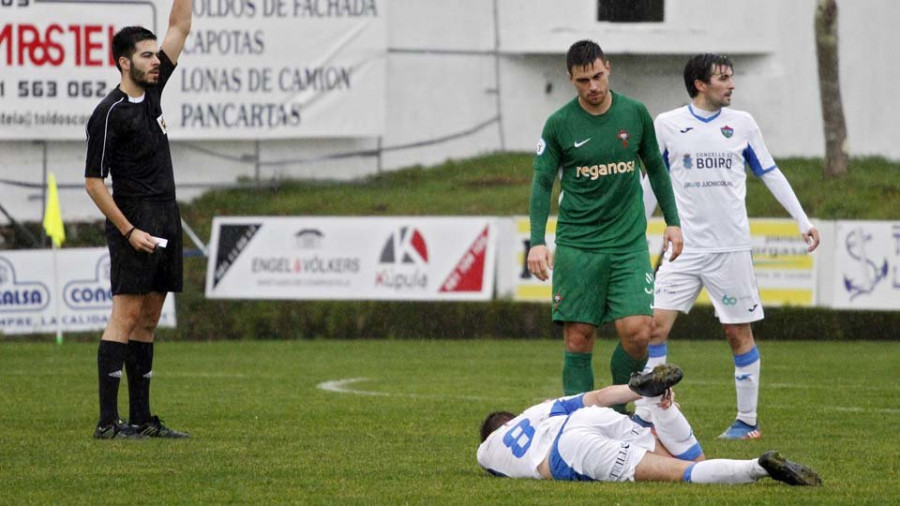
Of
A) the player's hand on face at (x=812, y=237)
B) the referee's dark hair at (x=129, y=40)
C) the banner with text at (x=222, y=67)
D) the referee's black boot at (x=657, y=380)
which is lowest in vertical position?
the referee's black boot at (x=657, y=380)

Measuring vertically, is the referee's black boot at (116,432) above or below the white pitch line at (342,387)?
above

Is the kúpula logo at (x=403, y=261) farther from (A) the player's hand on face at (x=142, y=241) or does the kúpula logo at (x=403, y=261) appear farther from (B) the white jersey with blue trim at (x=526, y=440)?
(B) the white jersey with blue trim at (x=526, y=440)

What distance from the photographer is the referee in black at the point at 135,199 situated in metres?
9.66

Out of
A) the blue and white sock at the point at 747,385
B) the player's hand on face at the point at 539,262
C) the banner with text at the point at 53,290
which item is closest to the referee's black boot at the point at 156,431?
the player's hand on face at the point at 539,262

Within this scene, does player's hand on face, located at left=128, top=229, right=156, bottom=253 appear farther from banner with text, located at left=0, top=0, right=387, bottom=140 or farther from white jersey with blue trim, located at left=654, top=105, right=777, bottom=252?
banner with text, located at left=0, top=0, right=387, bottom=140

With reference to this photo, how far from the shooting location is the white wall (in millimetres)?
29172

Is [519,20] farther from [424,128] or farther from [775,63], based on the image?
[775,63]

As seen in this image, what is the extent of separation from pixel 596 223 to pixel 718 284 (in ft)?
5.40

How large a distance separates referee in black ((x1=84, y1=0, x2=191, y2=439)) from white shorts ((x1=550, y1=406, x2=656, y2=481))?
2.95 metres

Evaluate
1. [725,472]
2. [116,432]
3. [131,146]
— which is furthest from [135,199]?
[725,472]

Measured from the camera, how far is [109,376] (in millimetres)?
9734

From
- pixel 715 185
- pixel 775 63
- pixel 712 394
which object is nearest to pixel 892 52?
pixel 775 63

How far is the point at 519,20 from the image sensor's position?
29422 millimetres

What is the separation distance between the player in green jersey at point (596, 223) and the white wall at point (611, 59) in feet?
64.4
